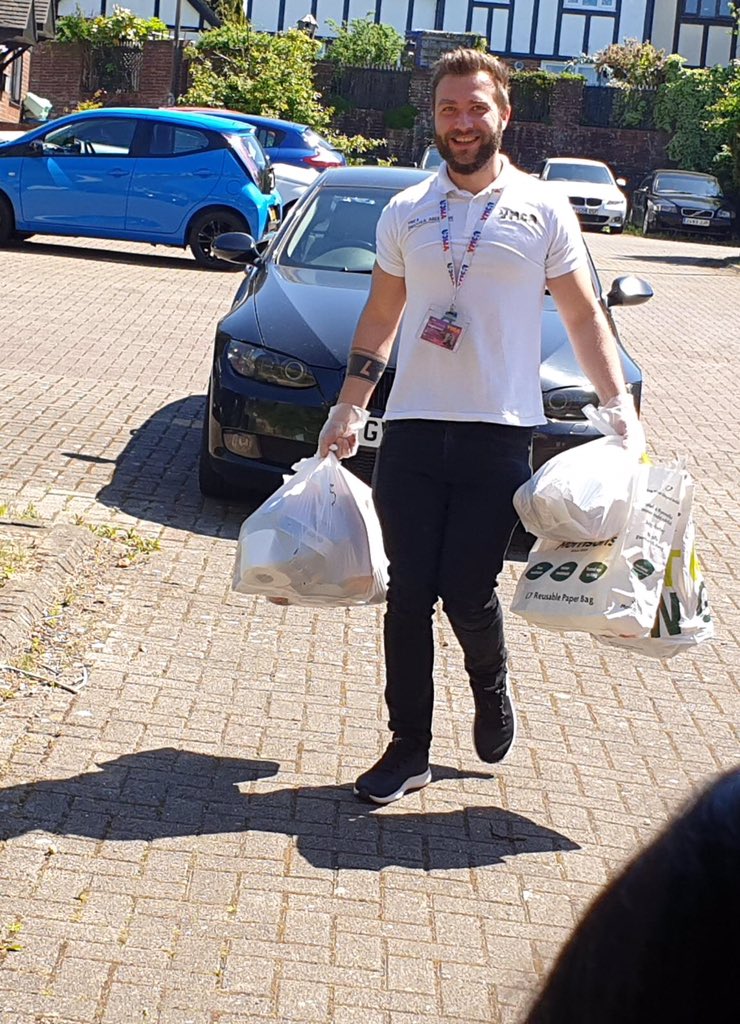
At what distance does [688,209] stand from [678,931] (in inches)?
1420

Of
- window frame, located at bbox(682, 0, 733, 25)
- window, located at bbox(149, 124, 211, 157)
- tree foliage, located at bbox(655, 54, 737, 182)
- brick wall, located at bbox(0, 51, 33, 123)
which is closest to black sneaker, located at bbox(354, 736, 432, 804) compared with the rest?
window, located at bbox(149, 124, 211, 157)

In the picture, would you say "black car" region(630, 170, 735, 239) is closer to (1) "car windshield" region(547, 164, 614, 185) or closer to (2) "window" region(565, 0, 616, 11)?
(1) "car windshield" region(547, 164, 614, 185)

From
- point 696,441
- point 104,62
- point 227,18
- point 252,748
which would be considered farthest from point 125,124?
point 227,18

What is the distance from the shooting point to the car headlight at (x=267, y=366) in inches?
288

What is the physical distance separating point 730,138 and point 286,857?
3258 centimetres

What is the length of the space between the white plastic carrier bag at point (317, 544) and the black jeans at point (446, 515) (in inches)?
4.6

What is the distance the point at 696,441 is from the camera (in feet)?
35.6

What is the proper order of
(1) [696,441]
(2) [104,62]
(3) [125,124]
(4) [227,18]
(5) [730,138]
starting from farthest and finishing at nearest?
(4) [227,18], (2) [104,62], (5) [730,138], (3) [125,124], (1) [696,441]

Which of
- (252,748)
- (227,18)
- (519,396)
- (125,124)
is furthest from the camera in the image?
(227,18)

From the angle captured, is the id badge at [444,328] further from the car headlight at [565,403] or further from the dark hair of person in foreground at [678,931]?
the dark hair of person in foreground at [678,931]

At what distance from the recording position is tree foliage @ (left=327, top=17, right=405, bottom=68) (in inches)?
2002

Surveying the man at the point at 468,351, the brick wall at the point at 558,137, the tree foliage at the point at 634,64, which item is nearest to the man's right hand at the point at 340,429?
the man at the point at 468,351

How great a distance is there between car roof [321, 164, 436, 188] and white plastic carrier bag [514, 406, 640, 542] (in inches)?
204

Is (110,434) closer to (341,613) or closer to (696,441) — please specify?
(341,613)
